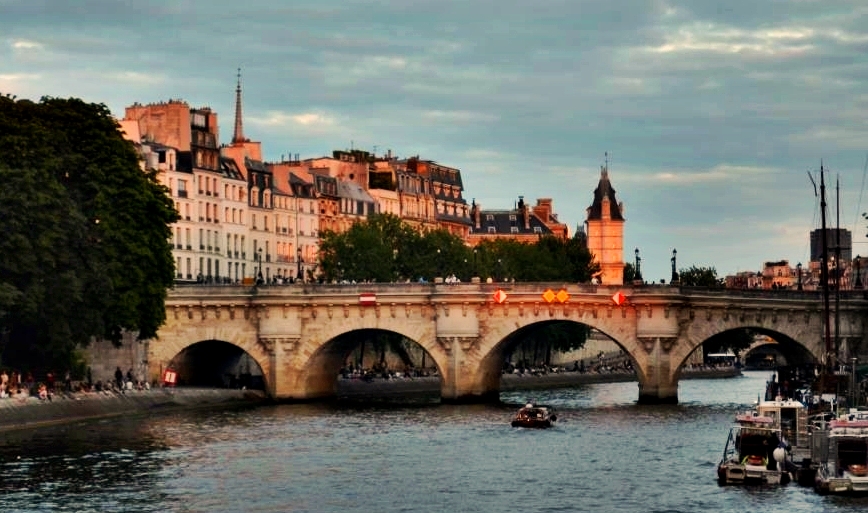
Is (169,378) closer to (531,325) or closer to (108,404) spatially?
(108,404)

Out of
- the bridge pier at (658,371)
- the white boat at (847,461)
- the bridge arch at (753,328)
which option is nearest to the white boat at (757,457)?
the white boat at (847,461)

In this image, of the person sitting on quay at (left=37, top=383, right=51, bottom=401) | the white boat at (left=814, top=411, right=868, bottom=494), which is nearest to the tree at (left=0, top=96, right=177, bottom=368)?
the person sitting on quay at (left=37, top=383, right=51, bottom=401)

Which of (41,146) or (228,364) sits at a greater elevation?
(41,146)

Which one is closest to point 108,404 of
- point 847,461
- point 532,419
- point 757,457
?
point 532,419

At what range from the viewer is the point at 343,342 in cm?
15775

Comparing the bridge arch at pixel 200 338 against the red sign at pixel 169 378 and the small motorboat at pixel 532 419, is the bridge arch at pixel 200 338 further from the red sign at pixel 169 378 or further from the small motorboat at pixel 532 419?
the small motorboat at pixel 532 419

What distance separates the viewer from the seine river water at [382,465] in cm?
8475

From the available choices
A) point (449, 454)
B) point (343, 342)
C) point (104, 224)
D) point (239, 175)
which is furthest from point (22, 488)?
point (239, 175)

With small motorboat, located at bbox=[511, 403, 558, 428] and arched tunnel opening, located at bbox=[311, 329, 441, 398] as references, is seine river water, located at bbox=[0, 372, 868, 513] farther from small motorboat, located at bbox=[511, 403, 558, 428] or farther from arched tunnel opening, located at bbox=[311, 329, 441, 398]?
arched tunnel opening, located at bbox=[311, 329, 441, 398]

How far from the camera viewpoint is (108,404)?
422 feet

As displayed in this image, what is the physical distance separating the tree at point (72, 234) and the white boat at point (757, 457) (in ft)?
140

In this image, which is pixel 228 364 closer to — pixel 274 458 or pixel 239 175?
pixel 239 175

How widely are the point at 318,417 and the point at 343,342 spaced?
2572cm

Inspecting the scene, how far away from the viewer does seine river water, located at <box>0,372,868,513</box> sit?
84750 mm
